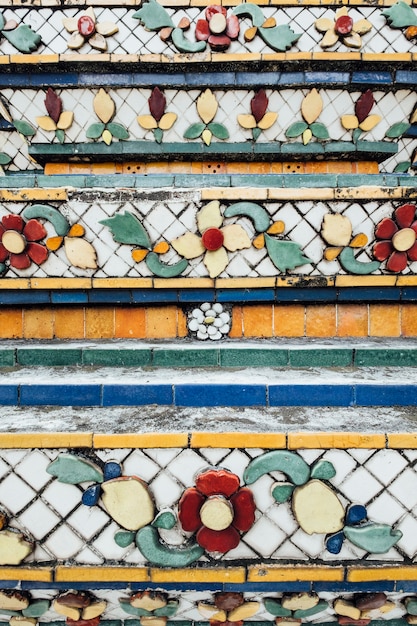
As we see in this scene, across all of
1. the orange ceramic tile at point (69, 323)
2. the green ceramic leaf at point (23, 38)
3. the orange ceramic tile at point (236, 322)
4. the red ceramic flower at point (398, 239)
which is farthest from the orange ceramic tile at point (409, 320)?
the green ceramic leaf at point (23, 38)

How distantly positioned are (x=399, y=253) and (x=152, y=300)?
1.38 meters

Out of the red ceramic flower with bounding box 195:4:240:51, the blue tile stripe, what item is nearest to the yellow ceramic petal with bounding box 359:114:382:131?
the red ceramic flower with bounding box 195:4:240:51

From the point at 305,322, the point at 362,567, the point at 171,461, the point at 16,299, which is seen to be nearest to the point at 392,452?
the point at 362,567

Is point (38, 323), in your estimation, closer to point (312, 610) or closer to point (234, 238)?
point (234, 238)

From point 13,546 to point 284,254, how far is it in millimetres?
1727

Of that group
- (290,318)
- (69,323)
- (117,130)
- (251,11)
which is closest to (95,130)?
(117,130)

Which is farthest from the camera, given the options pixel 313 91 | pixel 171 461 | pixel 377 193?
pixel 313 91

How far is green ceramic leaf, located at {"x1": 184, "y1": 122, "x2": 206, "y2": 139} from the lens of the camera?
2703mm

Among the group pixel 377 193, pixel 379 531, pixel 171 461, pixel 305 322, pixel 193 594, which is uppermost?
pixel 377 193

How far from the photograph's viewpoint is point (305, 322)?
209 centimetres

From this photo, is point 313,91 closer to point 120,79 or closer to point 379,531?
point 120,79

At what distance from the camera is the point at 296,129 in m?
2.71

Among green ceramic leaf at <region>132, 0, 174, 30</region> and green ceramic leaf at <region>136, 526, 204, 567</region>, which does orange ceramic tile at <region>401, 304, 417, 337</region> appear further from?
green ceramic leaf at <region>132, 0, 174, 30</region>

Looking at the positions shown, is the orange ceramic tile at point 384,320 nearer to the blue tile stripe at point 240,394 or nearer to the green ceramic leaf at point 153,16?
the blue tile stripe at point 240,394
